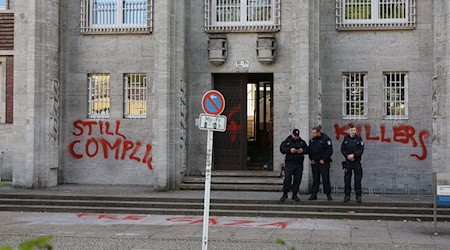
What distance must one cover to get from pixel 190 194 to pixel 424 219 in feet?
20.3

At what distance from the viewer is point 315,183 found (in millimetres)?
15102

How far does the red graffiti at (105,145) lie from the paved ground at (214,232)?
4.17 metres

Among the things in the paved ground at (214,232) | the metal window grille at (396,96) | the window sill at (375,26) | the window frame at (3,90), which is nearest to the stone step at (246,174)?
the metal window grille at (396,96)

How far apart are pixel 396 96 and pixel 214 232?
8.27 m

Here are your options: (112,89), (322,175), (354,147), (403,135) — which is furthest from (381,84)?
(112,89)

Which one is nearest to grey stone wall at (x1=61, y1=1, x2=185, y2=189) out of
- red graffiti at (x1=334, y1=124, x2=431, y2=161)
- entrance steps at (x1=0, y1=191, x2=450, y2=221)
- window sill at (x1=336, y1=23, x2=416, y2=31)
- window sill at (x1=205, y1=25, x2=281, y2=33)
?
window sill at (x1=205, y1=25, x2=281, y2=33)

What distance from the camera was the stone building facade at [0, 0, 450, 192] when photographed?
17.2 m

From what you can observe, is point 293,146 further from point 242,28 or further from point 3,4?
point 3,4

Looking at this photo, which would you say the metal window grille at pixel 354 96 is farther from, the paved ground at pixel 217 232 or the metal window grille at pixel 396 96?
the paved ground at pixel 217 232

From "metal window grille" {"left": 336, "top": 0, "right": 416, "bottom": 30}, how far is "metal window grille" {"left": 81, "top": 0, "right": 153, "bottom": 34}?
5.96m

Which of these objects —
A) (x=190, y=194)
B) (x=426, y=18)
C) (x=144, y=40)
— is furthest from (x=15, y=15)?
(x=426, y=18)

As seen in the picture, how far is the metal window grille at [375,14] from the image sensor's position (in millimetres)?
17469

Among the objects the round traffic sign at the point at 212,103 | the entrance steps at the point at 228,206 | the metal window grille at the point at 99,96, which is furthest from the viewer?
the metal window grille at the point at 99,96

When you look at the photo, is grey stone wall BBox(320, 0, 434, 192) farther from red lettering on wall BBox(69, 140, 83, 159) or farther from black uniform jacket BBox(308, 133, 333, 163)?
red lettering on wall BBox(69, 140, 83, 159)
